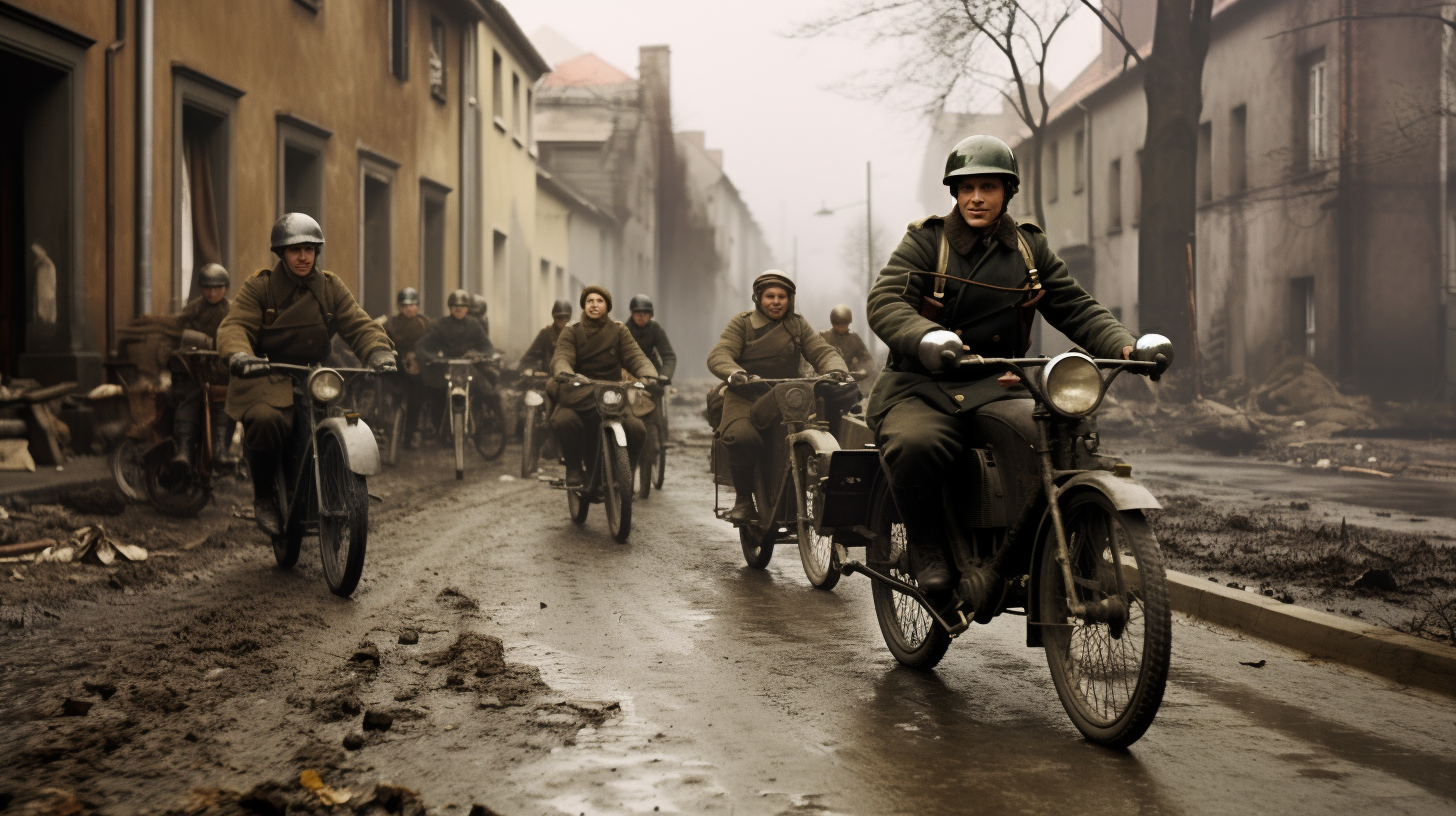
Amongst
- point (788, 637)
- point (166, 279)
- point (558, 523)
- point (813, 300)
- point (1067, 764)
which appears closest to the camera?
point (1067, 764)

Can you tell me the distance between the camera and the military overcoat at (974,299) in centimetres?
495

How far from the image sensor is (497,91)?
28.7m

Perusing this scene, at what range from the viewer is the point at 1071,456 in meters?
4.58

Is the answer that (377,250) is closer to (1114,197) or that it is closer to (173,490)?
(173,490)

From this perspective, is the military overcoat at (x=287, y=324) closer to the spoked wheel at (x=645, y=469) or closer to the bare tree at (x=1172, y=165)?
the spoked wheel at (x=645, y=469)

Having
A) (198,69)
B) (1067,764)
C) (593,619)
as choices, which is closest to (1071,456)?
(1067,764)

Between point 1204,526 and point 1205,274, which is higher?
point 1205,274

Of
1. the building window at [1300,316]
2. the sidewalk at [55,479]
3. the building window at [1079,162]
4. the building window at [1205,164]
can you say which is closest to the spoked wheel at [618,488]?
the sidewalk at [55,479]

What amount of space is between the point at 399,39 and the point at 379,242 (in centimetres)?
309

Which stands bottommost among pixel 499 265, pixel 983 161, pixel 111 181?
pixel 983 161

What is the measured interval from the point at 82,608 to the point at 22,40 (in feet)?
20.0

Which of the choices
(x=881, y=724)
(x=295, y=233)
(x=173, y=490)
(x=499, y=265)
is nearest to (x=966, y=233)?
(x=881, y=724)

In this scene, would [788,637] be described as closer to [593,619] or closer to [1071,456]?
[593,619]

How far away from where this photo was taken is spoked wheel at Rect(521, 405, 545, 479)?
44.4ft
